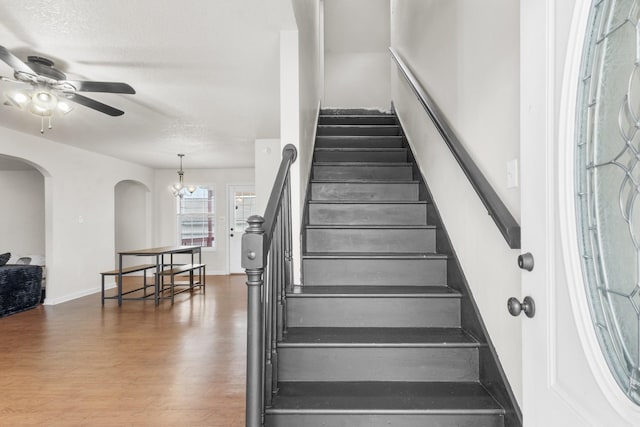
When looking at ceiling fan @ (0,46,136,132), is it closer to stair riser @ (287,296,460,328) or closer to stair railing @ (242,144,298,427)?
stair railing @ (242,144,298,427)

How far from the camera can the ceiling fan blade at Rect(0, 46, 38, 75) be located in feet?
6.89

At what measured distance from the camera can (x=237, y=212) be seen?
8117mm

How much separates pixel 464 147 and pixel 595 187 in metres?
1.01

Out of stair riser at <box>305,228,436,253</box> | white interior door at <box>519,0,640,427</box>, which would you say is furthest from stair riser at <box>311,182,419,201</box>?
white interior door at <box>519,0,640,427</box>

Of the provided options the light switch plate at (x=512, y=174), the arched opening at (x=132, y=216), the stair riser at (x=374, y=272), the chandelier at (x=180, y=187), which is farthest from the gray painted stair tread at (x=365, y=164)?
the arched opening at (x=132, y=216)

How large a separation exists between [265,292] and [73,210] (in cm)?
580

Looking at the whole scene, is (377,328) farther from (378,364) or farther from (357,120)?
(357,120)

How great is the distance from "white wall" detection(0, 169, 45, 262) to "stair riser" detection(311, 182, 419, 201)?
6622 millimetres

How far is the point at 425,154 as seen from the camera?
267cm

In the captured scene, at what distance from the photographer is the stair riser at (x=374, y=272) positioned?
213 centimetres

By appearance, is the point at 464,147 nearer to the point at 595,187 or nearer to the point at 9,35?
the point at 595,187

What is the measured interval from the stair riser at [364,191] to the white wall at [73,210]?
456 cm

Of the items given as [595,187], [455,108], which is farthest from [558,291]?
[455,108]

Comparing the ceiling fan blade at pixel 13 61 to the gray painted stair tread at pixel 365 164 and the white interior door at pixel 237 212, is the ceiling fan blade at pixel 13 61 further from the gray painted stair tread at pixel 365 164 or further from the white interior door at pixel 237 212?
the white interior door at pixel 237 212
